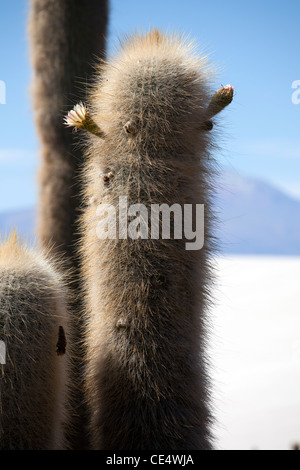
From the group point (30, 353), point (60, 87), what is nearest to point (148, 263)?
point (30, 353)

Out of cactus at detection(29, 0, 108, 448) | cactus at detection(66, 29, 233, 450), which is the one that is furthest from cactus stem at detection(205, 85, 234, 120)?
cactus at detection(29, 0, 108, 448)

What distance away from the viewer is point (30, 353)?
0.57 metres

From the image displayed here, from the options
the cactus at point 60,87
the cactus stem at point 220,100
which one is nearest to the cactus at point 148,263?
the cactus stem at point 220,100

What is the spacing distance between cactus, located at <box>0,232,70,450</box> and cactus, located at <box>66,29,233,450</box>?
0.21 ft

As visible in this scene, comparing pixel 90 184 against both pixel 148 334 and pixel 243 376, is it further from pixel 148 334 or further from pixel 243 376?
pixel 243 376

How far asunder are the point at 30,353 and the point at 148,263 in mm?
175

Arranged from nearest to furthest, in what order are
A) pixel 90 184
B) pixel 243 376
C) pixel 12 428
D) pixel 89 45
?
pixel 12 428 < pixel 90 184 < pixel 89 45 < pixel 243 376

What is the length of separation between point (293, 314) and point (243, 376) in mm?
246

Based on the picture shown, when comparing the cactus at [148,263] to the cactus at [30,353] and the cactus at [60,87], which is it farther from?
the cactus at [60,87]

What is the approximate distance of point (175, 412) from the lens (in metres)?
0.63

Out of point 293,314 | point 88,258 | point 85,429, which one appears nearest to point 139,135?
point 88,258

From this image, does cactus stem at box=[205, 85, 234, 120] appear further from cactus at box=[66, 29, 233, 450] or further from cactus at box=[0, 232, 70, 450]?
cactus at box=[0, 232, 70, 450]

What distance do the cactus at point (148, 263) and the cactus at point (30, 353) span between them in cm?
7

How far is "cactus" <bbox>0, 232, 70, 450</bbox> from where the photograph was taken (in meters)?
0.56
